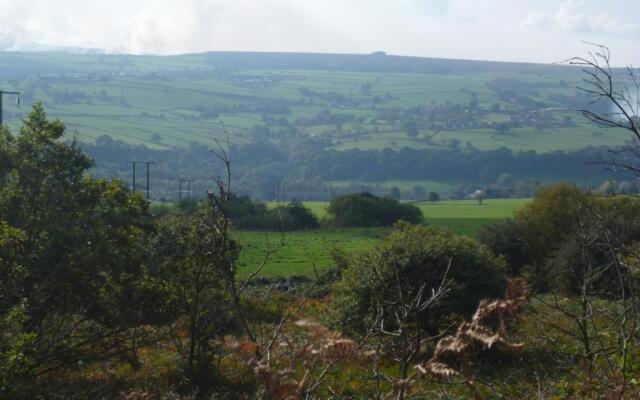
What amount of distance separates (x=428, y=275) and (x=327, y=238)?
3911cm

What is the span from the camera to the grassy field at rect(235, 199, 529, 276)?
4350 centimetres

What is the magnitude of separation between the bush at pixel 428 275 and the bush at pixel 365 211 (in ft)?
161

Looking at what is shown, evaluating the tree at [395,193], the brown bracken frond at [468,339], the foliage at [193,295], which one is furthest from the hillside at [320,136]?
the brown bracken frond at [468,339]

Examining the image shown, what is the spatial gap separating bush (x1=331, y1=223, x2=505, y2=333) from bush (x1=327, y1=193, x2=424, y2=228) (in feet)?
161

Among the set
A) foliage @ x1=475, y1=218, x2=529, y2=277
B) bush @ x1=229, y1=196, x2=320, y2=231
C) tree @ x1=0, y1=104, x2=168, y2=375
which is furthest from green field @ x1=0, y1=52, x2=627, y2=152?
tree @ x1=0, y1=104, x2=168, y2=375

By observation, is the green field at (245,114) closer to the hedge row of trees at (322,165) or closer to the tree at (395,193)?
the hedge row of trees at (322,165)

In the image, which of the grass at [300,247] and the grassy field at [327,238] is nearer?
the grass at [300,247]

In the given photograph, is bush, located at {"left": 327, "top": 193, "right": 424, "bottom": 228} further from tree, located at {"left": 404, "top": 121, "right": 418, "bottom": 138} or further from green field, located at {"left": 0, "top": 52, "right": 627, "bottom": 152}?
tree, located at {"left": 404, "top": 121, "right": 418, "bottom": 138}

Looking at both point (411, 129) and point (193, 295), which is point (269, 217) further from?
point (411, 129)

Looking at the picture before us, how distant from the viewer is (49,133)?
47.5ft

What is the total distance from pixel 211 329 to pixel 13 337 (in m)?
5.86

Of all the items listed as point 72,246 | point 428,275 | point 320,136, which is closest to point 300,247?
point 428,275

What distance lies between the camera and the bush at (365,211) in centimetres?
6894

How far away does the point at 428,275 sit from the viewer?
18172 mm
